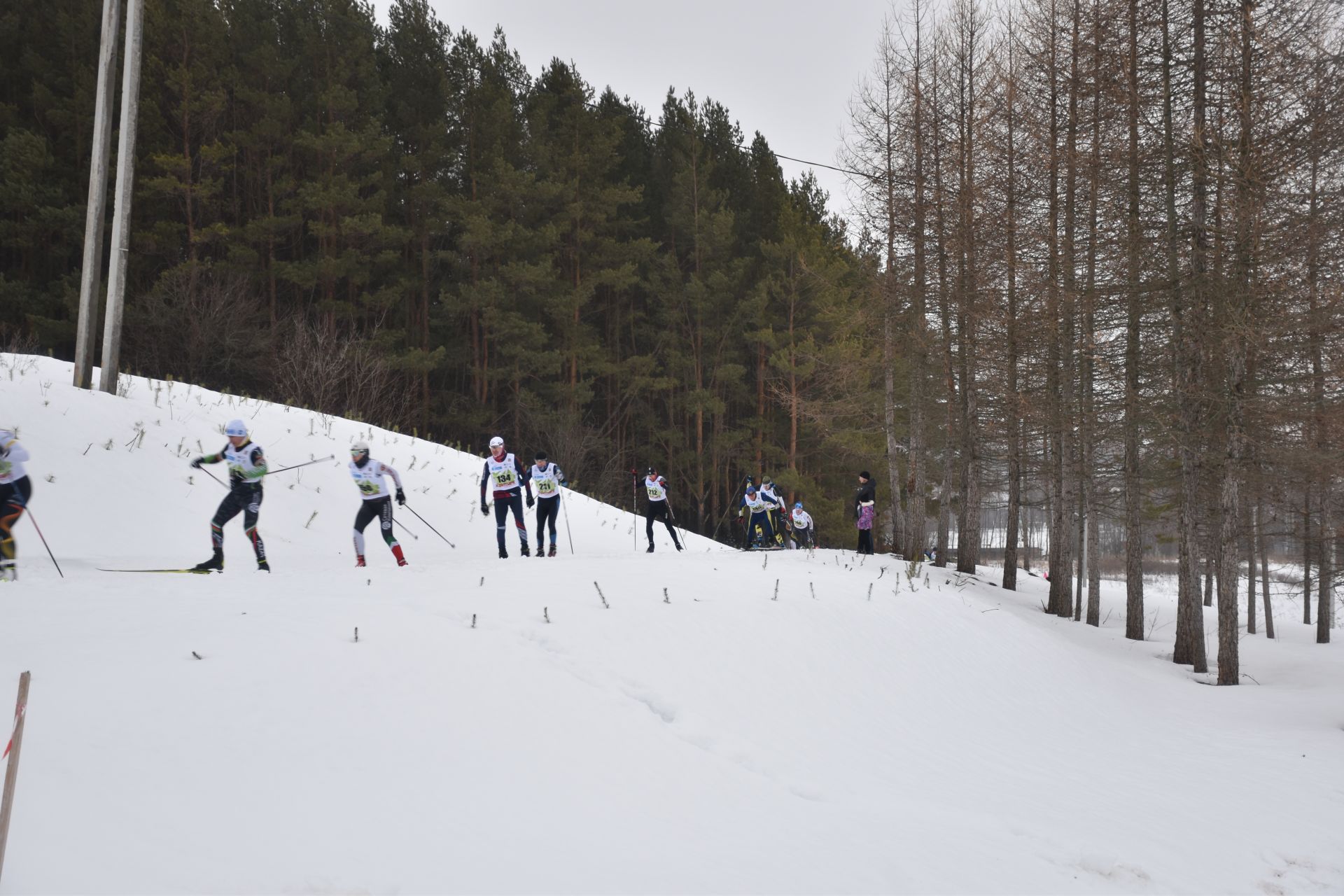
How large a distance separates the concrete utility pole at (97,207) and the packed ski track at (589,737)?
2792 mm

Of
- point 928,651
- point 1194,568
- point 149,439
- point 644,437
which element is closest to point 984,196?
point 1194,568

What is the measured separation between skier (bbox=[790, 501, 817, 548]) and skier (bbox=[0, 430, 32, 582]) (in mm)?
15267

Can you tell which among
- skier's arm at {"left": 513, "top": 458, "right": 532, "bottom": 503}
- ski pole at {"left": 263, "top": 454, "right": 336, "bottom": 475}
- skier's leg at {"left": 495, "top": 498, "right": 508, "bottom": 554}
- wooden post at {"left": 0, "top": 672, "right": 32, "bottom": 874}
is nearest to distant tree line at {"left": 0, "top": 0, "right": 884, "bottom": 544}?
ski pole at {"left": 263, "top": 454, "right": 336, "bottom": 475}

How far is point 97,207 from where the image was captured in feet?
47.6

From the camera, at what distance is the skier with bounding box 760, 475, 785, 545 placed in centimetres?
1836

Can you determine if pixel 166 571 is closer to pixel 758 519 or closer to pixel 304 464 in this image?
pixel 304 464

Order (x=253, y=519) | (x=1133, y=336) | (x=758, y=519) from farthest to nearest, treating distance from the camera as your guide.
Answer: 1. (x=758, y=519)
2. (x=1133, y=336)
3. (x=253, y=519)

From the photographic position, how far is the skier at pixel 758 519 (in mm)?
18266

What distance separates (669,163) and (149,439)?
103 ft

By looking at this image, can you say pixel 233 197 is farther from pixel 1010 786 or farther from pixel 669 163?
pixel 1010 786

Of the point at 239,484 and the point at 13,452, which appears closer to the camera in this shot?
the point at 13,452

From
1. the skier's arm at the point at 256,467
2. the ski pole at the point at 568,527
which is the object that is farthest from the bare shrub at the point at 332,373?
the skier's arm at the point at 256,467

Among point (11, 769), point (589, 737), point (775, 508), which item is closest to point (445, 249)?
point (775, 508)

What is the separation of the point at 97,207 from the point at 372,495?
29.4 ft
